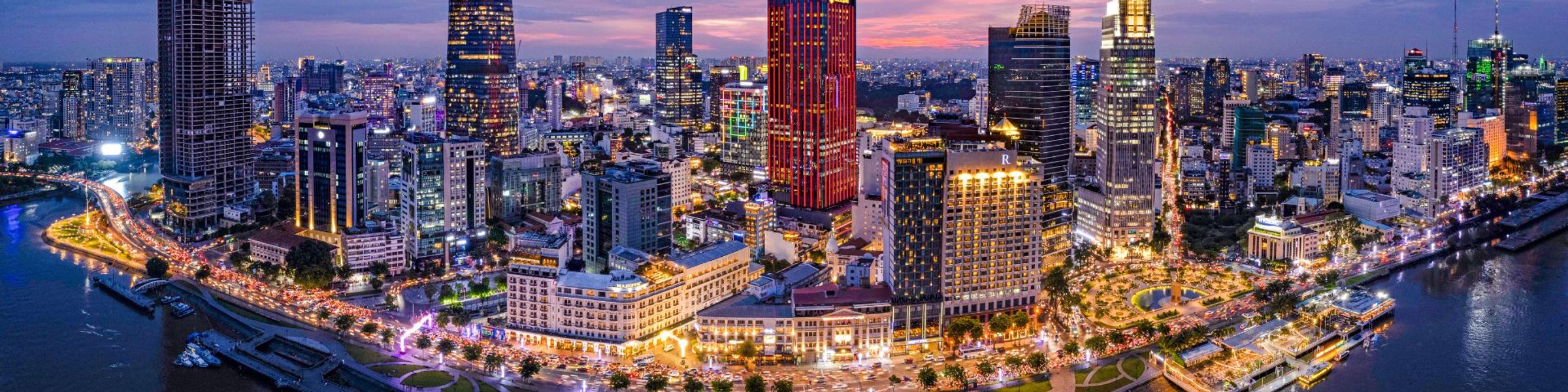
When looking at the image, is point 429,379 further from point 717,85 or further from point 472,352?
point 717,85

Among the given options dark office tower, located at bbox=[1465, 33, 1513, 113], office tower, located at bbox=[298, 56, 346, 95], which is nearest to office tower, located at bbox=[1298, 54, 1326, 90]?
dark office tower, located at bbox=[1465, 33, 1513, 113]

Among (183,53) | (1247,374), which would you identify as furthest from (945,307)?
(183,53)

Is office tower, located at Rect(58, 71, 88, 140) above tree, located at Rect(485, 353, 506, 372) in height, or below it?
above

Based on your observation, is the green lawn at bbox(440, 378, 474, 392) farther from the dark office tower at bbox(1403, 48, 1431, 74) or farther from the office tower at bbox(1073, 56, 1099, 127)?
the dark office tower at bbox(1403, 48, 1431, 74)

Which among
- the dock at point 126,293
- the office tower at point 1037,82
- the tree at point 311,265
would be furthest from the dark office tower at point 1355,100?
the dock at point 126,293

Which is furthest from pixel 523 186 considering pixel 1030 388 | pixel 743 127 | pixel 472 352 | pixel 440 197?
pixel 1030 388

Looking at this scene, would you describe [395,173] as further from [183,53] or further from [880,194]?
[880,194]
